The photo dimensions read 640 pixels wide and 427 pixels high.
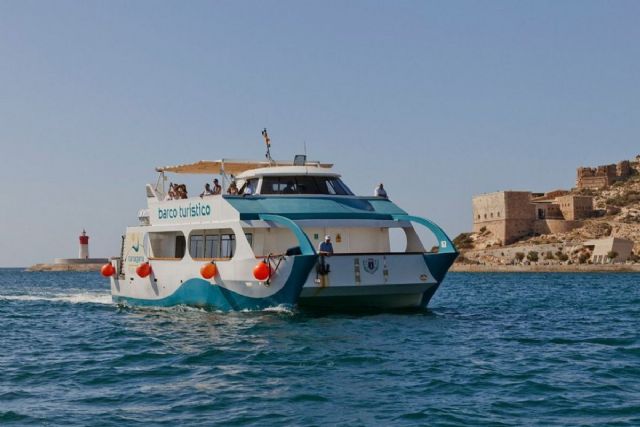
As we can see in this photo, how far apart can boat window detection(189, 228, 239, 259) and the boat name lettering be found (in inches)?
21.5

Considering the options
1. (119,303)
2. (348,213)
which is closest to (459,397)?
(348,213)

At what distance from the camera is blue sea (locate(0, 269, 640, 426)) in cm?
1084

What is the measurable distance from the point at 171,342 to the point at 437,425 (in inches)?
345

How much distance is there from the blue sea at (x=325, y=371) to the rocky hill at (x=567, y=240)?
91195 mm

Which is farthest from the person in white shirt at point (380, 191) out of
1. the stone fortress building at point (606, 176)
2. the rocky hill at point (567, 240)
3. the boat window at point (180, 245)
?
the stone fortress building at point (606, 176)

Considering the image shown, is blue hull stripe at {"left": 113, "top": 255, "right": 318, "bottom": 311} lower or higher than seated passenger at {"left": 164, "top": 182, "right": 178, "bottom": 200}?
lower

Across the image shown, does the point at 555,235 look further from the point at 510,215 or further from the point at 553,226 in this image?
the point at 510,215

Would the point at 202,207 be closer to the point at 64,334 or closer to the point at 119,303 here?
the point at 64,334

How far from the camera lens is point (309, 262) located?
20781 millimetres

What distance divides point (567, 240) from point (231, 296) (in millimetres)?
104762

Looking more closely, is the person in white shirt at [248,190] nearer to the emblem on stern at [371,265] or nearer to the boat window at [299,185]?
the boat window at [299,185]

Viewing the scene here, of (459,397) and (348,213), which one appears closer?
(459,397)

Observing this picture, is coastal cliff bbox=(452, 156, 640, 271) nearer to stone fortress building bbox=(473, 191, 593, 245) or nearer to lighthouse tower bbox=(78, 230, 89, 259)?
stone fortress building bbox=(473, 191, 593, 245)

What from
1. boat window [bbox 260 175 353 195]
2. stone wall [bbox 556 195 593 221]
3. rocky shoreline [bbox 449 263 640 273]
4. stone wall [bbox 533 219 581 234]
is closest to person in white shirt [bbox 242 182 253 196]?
boat window [bbox 260 175 353 195]
